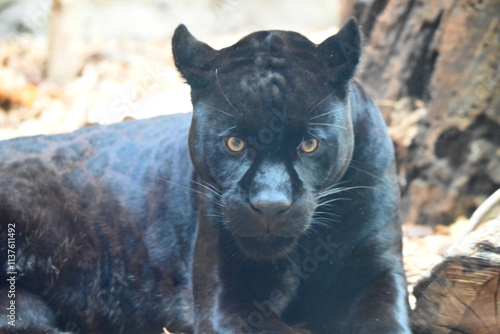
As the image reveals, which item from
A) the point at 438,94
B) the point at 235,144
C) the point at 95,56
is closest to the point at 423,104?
the point at 438,94

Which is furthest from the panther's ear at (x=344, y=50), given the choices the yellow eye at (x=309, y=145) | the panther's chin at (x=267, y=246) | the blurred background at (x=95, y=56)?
the blurred background at (x=95, y=56)

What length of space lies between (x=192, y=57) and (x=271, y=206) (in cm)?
91

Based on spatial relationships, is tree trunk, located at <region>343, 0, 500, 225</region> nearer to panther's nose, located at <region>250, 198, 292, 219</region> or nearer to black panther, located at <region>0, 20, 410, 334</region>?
black panther, located at <region>0, 20, 410, 334</region>

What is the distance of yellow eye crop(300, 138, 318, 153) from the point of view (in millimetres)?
2912

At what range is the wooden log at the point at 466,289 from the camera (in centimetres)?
246

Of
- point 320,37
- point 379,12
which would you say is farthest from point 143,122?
point 320,37

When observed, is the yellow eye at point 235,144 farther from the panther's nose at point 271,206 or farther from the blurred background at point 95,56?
the blurred background at point 95,56

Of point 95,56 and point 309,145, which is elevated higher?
→ point 95,56

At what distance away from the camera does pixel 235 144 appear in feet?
9.67

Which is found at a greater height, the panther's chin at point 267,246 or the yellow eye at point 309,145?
the yellow eye at point 309,145

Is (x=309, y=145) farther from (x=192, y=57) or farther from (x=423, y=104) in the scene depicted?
(x=423, y=104)

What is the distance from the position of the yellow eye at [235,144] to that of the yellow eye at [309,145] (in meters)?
0.28

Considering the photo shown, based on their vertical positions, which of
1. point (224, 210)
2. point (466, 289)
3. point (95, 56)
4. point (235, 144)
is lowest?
point (466, 289)

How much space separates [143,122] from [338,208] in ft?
5.24
